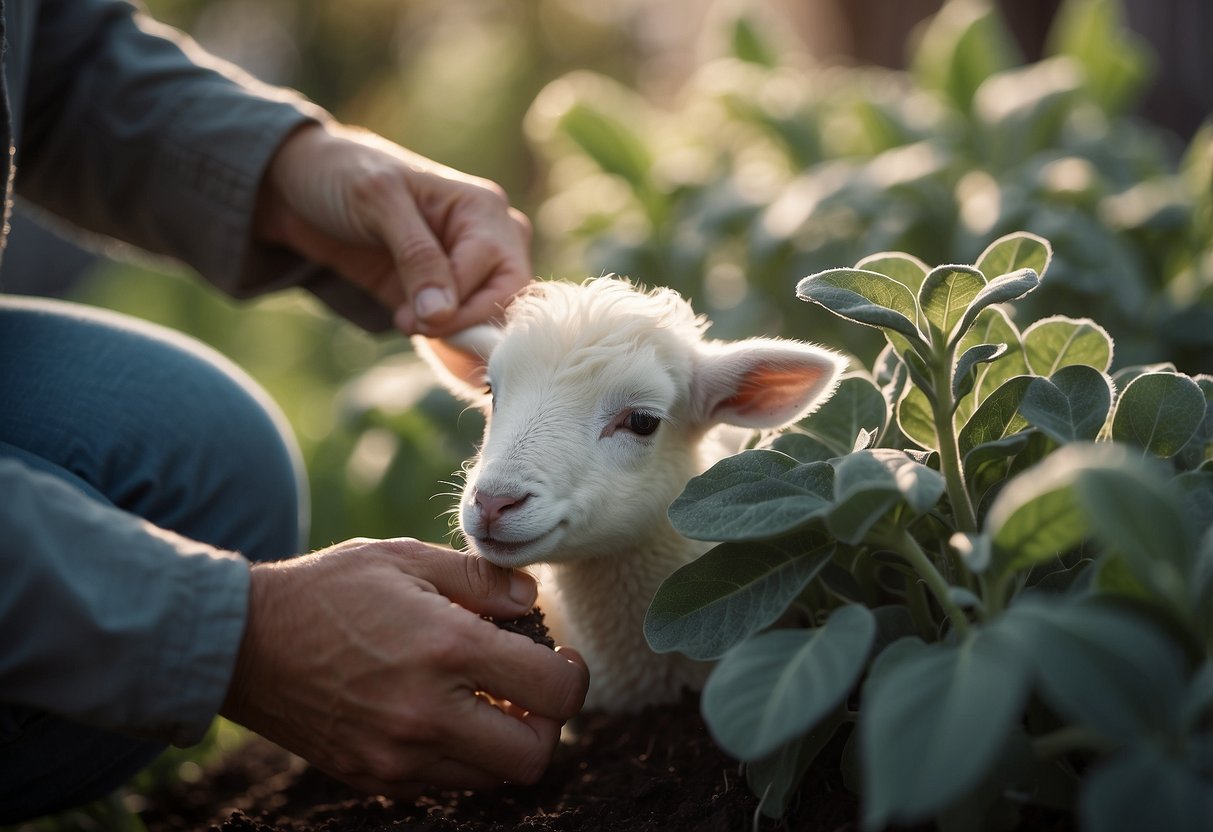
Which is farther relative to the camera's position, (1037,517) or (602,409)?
(602,409)

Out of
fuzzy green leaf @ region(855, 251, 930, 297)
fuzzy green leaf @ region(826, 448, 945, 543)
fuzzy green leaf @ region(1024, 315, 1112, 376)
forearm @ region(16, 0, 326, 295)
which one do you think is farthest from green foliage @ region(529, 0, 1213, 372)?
fuzzy green leaf @ region(826, 448, 945, 543)

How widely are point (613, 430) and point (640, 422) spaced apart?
6 cm

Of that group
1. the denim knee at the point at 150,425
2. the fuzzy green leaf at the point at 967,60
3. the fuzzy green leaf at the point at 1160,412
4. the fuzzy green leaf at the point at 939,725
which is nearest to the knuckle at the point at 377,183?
the denim knee at the point at 150,425

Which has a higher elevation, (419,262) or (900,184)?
(900,184)

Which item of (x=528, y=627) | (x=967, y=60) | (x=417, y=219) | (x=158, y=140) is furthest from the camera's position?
(x=967, y=60)

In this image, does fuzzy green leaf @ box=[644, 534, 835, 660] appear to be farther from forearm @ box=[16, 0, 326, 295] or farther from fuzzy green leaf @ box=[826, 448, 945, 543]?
forearm @ box=[16, 0, 326, 295]

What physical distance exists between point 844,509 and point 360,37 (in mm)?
14795

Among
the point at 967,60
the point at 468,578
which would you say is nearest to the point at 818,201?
the point at 967,60

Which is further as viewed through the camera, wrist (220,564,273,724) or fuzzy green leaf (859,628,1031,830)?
wrist (220,564,273,724)

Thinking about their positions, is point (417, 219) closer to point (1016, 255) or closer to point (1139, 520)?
point (1016, 255)

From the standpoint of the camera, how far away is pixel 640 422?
2227 millimetres

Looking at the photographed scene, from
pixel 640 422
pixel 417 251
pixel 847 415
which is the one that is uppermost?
pixel 847 415

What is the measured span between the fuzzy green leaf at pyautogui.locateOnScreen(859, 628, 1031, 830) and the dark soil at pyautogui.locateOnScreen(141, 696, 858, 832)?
492 millimetres

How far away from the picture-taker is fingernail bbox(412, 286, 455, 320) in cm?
239
